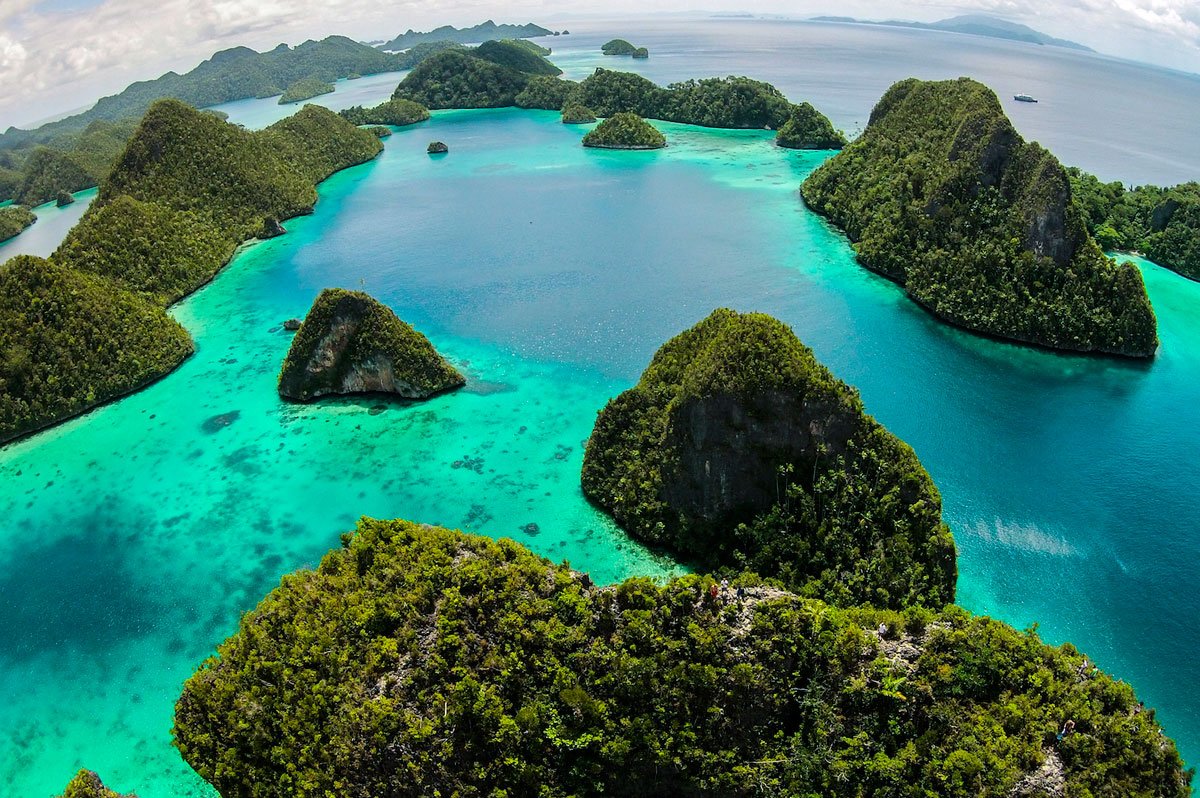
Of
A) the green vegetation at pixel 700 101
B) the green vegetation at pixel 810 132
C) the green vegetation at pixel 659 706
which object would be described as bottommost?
the green vegetation at pixel 659 706

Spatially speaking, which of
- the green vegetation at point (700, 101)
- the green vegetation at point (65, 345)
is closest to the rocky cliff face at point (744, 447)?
the green vegetation at point (65, 345)

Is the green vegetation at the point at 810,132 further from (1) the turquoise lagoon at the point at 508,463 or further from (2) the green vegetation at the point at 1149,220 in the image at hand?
(1) the turquoise lagoon at the point at 508,463

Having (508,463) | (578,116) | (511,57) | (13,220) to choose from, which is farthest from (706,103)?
(13,220)

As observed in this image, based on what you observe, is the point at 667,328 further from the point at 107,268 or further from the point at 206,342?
the point at 107,268

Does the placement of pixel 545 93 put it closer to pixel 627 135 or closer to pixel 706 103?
pixel 706 103

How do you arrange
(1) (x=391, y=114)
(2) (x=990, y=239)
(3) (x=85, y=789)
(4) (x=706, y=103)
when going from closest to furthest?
(3) (x=85, y=789) → (2) (x=990, y=239) → (4) (x=706, y=103) → (1) (x=391, y=114)

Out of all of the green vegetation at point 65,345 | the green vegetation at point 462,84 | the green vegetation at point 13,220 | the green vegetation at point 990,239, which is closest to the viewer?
the green vegetation at point 65,345

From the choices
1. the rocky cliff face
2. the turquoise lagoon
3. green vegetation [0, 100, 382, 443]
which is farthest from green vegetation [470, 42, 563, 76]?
the rocky cliff face

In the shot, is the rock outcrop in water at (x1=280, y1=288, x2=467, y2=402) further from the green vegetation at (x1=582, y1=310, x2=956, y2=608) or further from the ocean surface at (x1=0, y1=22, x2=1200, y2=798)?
the green vegetation at (x1=582, y1=310, x2=956, y2=608)
